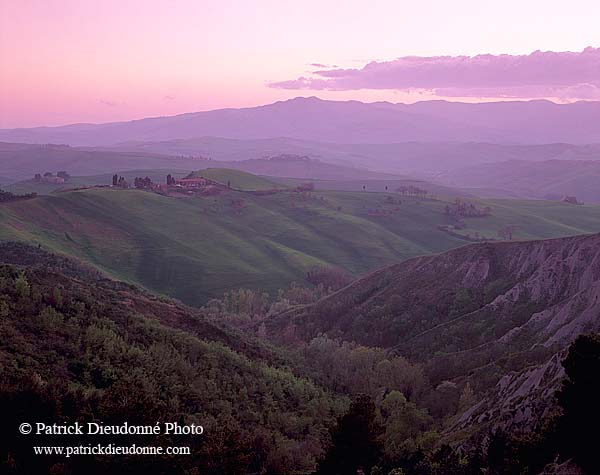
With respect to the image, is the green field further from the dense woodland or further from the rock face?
the dense woodland

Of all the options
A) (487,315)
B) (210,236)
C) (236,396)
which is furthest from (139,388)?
(210,236)

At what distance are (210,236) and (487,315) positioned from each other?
3997 inches

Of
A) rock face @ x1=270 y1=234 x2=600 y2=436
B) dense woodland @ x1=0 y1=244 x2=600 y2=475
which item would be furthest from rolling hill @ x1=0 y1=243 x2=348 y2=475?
rock face @ x1=270 y1=234 x2=600 y2=436

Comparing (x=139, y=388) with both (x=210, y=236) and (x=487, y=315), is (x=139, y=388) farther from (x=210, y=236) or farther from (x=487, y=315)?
(x=210, y=236)

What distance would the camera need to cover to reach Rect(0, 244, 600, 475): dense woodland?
24.4 meters

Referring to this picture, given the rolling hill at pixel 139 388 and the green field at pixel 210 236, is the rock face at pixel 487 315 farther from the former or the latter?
the green field at pixel 210 236

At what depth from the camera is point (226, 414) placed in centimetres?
3919

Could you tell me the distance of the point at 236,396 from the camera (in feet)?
141

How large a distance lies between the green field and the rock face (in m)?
41.5

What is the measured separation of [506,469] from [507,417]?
317 inches

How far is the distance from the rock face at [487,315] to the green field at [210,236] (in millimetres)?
41512

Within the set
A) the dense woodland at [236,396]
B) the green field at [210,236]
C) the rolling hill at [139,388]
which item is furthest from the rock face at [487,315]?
the green field at [210,236]

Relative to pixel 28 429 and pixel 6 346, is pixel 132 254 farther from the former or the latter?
pixel 28 429

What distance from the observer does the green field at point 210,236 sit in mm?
128500
